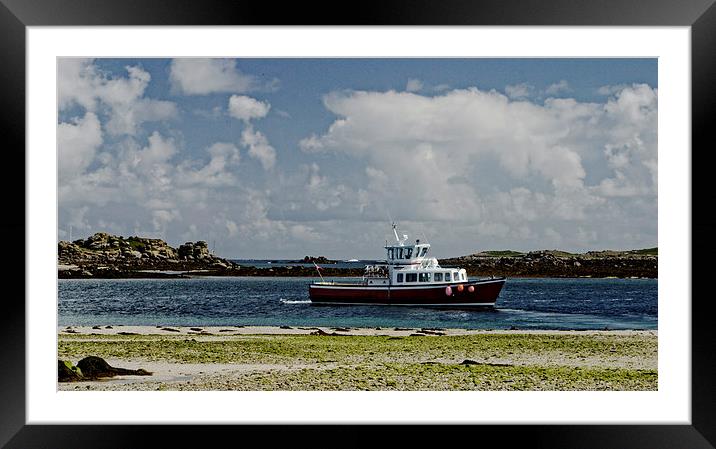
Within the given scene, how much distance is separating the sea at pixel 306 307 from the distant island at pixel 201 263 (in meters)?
0.63

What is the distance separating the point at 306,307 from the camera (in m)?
25.3

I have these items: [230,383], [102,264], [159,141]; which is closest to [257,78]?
[159,141]

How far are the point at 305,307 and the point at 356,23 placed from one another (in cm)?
2259

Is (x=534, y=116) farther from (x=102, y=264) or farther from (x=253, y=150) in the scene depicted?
(x=102, y=264)

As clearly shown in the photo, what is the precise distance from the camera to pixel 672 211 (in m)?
3.35

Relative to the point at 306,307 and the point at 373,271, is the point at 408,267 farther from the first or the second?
the point at 306,307

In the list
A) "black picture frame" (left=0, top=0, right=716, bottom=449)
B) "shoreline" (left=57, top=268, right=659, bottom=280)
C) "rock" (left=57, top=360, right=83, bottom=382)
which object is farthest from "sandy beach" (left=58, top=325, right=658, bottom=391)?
"shoreline" (left=57, top=268, right=659, bottom=280)

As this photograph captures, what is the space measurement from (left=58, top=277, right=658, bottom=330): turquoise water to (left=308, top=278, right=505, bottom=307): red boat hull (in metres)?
0.27

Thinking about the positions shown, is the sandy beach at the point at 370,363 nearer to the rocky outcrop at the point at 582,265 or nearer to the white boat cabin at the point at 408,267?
the white boat cabin at the point at 408,267

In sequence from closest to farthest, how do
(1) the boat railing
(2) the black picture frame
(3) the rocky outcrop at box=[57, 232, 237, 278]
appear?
(2) the black picture frame → (1) the boat railing → (3) the rocky outcrop at box=[57, 232, 237, 278]

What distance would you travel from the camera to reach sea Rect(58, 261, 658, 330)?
20.8 m

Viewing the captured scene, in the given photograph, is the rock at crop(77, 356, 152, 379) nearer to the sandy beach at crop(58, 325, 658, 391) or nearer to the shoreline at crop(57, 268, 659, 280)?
the sandy beach at crop(58, 325, 658, 391)

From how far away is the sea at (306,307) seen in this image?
20.8m

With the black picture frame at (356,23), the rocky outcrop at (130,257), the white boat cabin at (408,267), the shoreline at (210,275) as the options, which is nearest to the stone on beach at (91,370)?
the black picture frame at (356,23)
